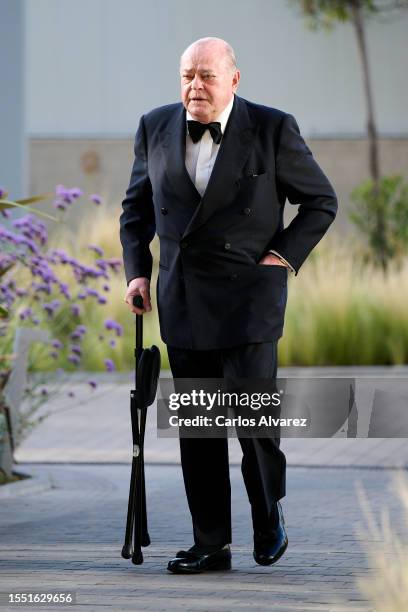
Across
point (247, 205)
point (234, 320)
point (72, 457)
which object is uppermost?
point (247, 205)

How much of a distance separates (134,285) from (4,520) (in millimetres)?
1937

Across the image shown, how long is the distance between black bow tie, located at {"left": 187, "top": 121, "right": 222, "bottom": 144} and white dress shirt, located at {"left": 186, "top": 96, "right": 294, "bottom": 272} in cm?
2

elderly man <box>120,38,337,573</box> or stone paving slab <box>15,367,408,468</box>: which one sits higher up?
elderly man <box>120,38,337,573</box>

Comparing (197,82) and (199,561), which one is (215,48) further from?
(199,561)

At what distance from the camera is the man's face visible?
538cm

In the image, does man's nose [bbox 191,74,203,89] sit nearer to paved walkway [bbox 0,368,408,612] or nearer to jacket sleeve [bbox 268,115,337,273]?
jacket sleeve [bbox 268,115,337,273]

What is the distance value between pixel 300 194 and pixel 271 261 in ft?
0.91

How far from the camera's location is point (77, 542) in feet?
21.1

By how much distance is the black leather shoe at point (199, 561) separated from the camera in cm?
562

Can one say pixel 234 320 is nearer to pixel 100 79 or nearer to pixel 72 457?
pixel 72 457

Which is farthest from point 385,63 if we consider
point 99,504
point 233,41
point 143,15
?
point 99,504

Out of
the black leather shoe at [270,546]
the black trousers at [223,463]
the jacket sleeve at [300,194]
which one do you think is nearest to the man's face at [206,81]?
the jacket sleeve at [300,194]

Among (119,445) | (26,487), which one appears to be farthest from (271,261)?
(119,445)

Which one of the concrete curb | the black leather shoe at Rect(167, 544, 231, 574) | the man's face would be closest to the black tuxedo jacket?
the man's face
